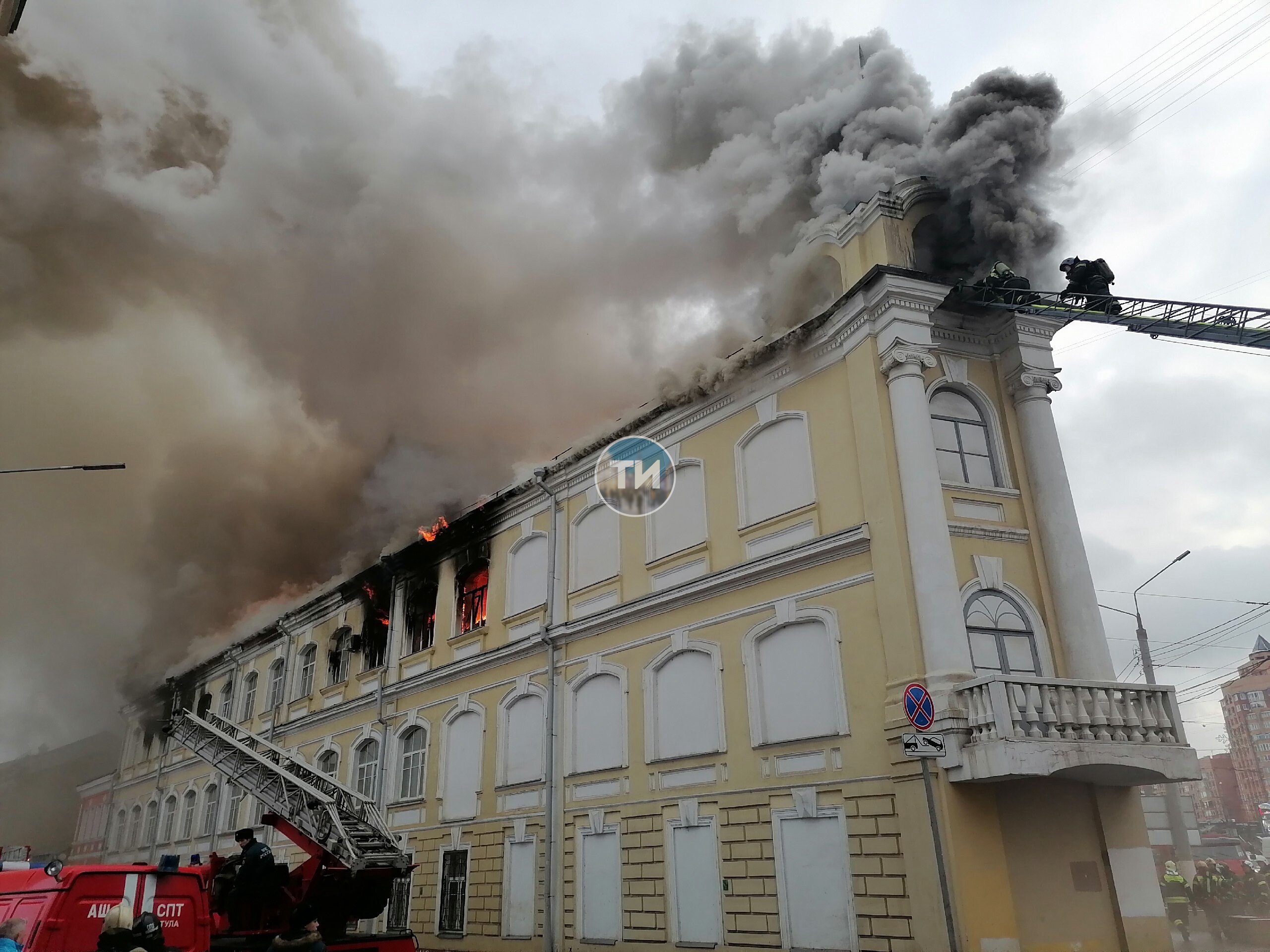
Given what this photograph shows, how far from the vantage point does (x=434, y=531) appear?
2367 centimetres

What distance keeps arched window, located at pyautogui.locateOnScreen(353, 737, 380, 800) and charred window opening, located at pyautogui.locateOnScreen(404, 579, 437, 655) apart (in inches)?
111

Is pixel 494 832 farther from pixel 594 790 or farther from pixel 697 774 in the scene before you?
pixel 697 774

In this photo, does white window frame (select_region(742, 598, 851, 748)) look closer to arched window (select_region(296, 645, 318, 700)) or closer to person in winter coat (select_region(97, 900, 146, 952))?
person in winter coat (select_region(97, 900, 146, 952))

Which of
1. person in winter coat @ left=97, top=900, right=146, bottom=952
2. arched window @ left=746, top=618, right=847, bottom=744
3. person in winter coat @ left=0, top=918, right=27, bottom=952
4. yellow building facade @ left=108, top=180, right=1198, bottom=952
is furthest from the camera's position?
arched window @ left=746, top=618, right=847, bottom=744

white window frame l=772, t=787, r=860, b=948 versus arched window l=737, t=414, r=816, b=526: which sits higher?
arched window l=737, t=414, r=816, b=526

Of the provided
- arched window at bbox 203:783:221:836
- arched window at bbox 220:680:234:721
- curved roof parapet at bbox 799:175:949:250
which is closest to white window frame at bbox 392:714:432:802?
arched window at bbox 203:783:221:836

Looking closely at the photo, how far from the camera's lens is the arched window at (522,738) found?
18391mm

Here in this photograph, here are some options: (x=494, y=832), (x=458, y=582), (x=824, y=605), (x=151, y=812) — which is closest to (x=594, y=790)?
(x=494, y=832)

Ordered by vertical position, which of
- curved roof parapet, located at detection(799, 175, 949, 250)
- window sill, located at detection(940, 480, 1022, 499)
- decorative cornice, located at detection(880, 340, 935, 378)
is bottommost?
window sill, located at detection(940, 480, 1022, 499)

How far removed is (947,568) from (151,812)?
34.5 meters

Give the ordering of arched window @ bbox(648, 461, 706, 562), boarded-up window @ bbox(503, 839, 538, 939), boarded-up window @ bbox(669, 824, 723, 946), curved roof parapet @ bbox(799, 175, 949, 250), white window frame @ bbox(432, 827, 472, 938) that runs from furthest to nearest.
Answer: white window frame @ bbox(432, 827, 472, 938), boarded-up window @ bbox(503, 839, 538, 939), arched window @ bbox(648, 461, 706, 562), curved roof parapet @ bbox(799, 175, 949, 250), boarded-up window @ bbox(669, 824, 723, 946)

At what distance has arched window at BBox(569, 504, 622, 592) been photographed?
18.2 meters

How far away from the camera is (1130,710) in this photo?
11.4 meters

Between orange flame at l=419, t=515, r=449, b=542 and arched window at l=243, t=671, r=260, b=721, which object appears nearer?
orange flame at l=419, t=515, r=449, b=542
